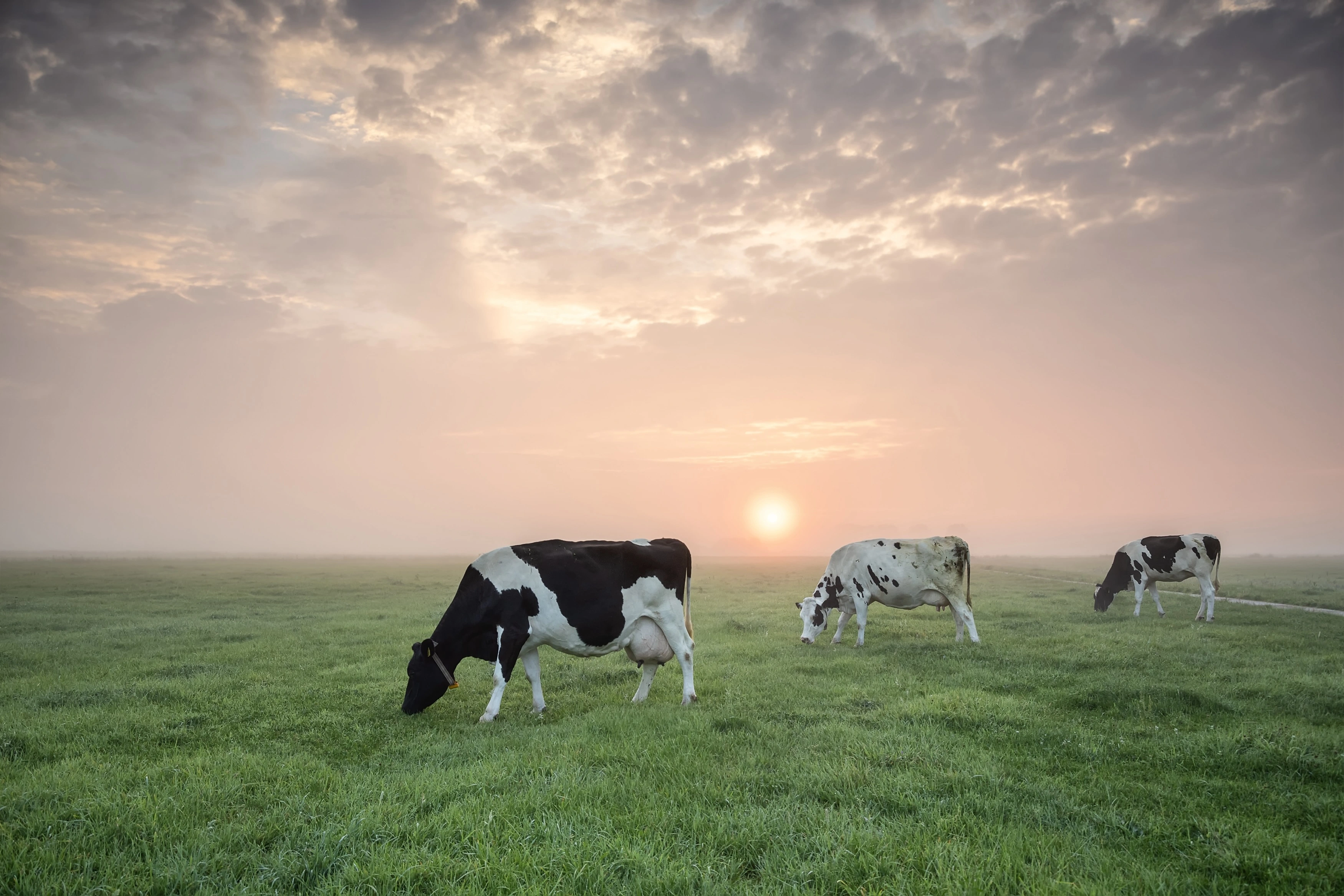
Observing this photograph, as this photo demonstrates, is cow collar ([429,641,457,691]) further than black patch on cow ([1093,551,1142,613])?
No

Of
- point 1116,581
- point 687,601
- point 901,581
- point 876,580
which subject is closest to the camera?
point 687,601

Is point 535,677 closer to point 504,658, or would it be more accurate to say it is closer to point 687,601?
point 504,658

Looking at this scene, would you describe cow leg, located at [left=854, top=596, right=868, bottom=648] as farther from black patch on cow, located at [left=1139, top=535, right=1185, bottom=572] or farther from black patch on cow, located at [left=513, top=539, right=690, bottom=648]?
black patch on cow, located at [left=1139, top=535, right=1185, bottom=572]

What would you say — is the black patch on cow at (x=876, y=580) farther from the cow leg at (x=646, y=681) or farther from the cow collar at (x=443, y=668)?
the cow collar at (x=443, y=668)

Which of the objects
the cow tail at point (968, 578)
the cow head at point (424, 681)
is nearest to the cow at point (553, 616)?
the cow head at point (424, 681)

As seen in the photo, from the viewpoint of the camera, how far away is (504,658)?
32.8ft

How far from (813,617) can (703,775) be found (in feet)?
39.0

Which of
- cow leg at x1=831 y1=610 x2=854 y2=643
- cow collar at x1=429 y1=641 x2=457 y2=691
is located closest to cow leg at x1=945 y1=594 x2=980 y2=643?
cow leg at x1=831 y1=610 x2=854 y2=643

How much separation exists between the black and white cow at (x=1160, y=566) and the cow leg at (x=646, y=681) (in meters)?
19.2

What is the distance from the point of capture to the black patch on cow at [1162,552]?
936 inches

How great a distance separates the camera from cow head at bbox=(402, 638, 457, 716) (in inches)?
395

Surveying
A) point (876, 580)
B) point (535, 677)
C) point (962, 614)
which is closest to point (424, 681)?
→ point (535, 677)

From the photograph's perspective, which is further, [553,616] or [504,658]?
[553,616]

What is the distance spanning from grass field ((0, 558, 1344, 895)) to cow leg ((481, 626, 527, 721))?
1.24 ft
